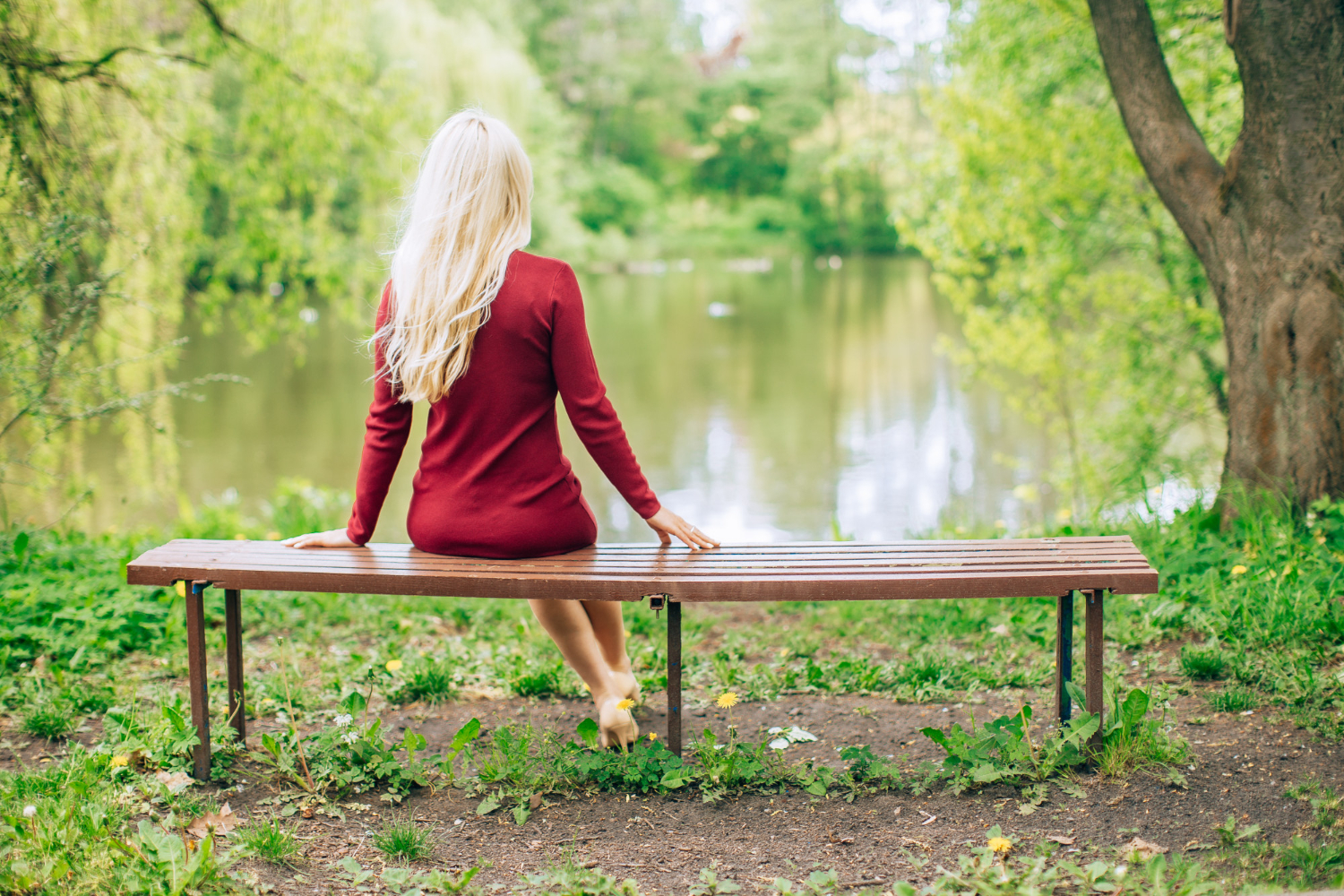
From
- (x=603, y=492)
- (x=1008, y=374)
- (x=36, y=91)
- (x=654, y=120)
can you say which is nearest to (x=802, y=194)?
(x=654, y=120)

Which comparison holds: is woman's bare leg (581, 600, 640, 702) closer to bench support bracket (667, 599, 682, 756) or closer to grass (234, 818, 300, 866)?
bench support bracket (667, 599, 682, 756)

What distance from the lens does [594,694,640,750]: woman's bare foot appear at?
9.70ft

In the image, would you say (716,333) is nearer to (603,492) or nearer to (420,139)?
(603,492)

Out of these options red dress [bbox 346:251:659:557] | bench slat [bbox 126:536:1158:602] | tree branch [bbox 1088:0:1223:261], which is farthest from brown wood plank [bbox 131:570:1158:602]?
tree branch [bbox 1088:0:1223:261]

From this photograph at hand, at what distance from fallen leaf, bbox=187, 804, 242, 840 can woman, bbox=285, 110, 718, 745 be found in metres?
0.81

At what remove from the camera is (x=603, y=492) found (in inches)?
416

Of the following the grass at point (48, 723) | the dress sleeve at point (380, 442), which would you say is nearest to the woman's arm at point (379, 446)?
the dress sleeve at point (380, 442)

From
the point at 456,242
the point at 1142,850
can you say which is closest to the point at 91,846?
the point at 456,242

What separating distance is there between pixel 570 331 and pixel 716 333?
61.5 ft

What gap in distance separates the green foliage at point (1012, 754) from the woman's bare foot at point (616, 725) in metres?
0.81

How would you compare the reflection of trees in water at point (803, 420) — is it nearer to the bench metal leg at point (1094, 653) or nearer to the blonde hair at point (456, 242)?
the bench metal leg at point (1094, 653)

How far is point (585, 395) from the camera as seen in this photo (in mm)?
2744

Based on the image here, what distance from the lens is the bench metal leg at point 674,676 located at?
2.77 metres

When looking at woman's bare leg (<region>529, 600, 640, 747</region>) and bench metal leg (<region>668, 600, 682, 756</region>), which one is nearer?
bench metal leg (<region>668, 600, 682, 756</region>)
